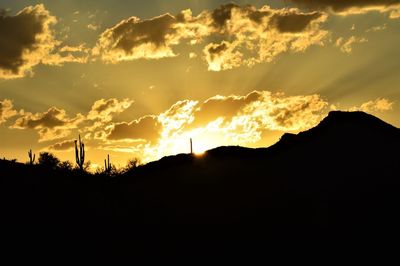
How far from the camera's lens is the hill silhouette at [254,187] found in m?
22.3

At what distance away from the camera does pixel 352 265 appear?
19.5 meters

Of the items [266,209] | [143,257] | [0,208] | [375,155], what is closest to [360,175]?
[375,155]

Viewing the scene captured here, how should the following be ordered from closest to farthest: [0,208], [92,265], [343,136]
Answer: [92,265] → [0,208] → [343,136]

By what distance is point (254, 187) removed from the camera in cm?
2455

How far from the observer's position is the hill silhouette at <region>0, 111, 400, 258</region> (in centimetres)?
2231

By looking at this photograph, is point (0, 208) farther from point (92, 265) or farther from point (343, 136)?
point (343, 136)

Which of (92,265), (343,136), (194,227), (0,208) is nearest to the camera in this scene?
(92,265)

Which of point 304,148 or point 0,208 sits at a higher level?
point 304,148

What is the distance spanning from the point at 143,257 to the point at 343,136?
11694 mm

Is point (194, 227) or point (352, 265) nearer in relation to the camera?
point (352, 265)

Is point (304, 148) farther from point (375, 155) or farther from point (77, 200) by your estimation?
point (77, 200)

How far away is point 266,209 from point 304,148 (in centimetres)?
416

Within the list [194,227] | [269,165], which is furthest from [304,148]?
[194,227]

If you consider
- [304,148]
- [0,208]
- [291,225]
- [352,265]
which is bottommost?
[352,265]
